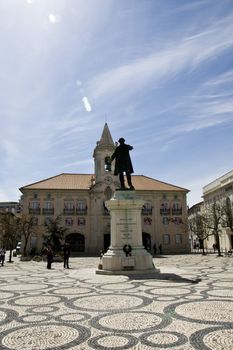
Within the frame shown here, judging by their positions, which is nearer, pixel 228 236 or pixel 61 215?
pixel 61 215

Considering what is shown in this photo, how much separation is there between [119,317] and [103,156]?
45354 millimetres

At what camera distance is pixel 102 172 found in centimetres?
5094

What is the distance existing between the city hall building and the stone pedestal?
1282 inches

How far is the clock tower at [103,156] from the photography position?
1993 inches

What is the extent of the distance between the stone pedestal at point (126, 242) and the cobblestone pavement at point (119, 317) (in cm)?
356

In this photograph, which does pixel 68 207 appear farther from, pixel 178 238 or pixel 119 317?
pixel 119 317

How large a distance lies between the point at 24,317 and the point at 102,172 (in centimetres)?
4400

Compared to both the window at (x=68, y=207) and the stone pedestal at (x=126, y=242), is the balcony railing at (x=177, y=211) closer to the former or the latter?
the window at (x=68, y=207)

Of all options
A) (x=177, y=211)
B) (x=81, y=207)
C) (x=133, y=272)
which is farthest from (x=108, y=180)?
(x=133, y=272)

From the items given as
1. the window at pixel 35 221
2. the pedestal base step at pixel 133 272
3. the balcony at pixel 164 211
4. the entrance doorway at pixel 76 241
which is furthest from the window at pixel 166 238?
the pedestal base step at pixel 133 272

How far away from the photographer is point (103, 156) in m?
51.8

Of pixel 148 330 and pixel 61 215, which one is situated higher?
pixel 61 215

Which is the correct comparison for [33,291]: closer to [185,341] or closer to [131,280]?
[131,280]

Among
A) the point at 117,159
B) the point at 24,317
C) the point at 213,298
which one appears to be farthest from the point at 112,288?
the point at 117,159
